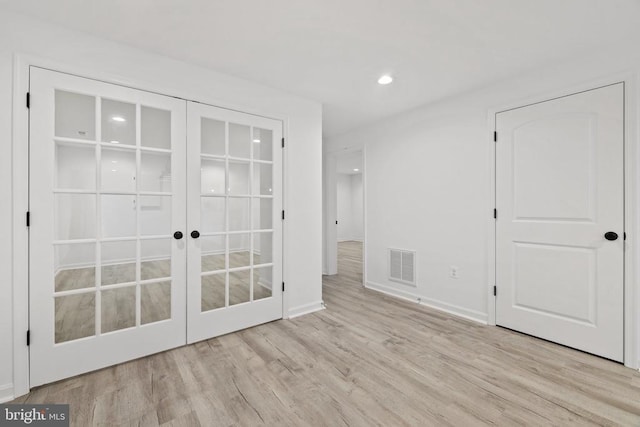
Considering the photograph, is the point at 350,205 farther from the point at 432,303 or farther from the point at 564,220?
the point at 564,220

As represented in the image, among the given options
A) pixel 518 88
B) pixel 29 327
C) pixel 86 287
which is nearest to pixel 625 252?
pixel 518 88

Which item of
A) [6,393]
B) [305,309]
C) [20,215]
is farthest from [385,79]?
[6,393]

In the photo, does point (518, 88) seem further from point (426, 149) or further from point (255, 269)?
point (255, 269)

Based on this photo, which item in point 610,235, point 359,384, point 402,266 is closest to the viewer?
point 359,384

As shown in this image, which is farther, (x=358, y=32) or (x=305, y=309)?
(x=305, y=309)

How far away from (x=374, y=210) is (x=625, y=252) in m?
2.59

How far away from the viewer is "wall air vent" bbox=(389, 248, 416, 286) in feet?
12.1

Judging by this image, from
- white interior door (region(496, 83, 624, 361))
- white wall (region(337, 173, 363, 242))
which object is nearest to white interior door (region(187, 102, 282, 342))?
white interior door (region(496, 83, 624, 361))

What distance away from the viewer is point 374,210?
4.23 meters

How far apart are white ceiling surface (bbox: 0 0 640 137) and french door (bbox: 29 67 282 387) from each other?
0.44 metres

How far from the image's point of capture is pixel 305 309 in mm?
3254
